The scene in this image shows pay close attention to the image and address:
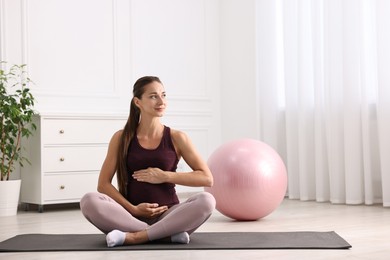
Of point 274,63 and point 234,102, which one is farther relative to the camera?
point 234,102

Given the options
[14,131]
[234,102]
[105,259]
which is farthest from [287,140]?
[105,259]

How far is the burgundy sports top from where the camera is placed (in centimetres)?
302

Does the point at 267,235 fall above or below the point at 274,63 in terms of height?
below

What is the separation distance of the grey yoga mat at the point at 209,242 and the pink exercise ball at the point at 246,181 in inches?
23.7

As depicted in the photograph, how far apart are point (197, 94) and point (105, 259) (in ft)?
13.0

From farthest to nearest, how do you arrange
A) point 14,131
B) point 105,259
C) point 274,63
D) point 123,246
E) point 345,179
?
1. point 274,63
2. point 345,179
3. point 14,131
4. point 123,246
5. point 105,259

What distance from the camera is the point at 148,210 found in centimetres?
294

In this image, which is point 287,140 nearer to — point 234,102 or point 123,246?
point 234,102

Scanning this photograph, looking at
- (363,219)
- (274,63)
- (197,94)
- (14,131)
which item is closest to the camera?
(363,219)

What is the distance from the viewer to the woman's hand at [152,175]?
2.95m

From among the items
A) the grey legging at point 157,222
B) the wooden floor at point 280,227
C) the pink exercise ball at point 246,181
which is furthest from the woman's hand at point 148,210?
the pink exercise ball at point 246,181

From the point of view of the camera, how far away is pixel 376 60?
4926 mm

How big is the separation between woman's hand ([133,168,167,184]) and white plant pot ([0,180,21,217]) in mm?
2092

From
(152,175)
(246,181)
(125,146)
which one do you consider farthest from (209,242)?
(246,181)
